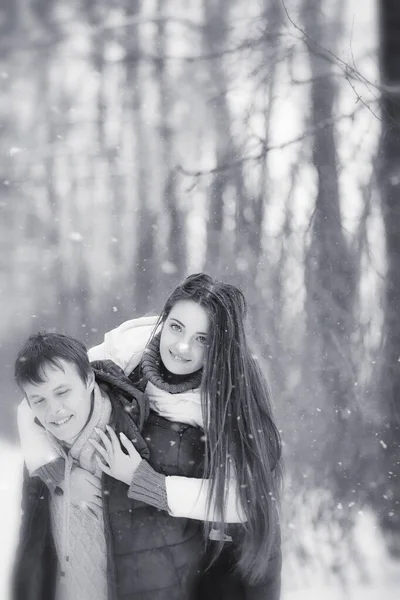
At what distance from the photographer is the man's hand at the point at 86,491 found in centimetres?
153

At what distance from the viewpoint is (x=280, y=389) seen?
3.93 meters

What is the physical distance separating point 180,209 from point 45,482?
306 centimetres

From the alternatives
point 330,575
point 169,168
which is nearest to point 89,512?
point 330,575

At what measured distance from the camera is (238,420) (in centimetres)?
162

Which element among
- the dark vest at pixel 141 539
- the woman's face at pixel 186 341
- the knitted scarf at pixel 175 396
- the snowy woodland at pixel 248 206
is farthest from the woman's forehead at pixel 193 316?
the snowy woodland at pixel 248 206

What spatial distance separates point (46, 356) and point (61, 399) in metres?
0.10

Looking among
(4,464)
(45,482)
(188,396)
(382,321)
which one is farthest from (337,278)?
(45,482)

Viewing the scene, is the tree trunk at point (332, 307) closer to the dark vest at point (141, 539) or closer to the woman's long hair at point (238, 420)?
the woman's long hair at point (238, 420)

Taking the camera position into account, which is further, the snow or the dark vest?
the snow

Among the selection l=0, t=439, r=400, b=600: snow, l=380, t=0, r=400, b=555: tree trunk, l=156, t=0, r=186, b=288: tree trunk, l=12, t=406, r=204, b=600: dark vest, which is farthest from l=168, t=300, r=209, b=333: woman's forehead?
l=156, t=0, r=186, b=288: tree trunk

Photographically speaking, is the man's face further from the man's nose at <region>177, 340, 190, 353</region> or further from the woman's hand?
the man's nose at <region>177, 340, 190, 353</region>

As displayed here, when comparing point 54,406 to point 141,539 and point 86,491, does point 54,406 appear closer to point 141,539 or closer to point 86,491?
point 86,491

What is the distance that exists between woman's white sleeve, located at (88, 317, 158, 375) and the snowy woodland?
1464mm

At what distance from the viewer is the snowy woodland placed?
3.58 metres
